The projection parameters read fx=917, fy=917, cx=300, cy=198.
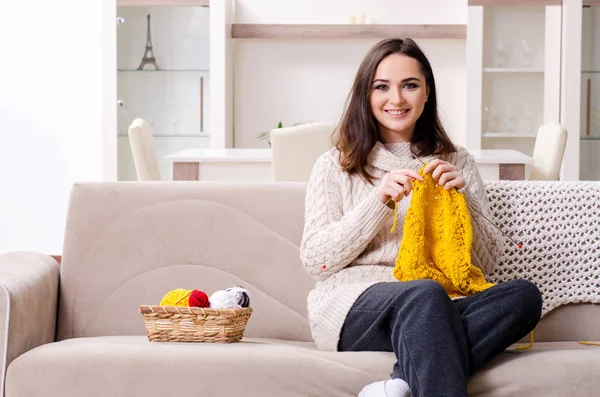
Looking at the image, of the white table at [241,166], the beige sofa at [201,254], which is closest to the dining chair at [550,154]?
the white table at [241,166]

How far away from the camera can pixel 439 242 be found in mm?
2080

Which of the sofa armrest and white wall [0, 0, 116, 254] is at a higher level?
white wall [0, 0, 116, 254]

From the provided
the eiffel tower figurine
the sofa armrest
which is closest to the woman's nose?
the sofa armrest

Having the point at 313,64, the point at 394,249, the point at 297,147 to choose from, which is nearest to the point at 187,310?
the point at 394,249

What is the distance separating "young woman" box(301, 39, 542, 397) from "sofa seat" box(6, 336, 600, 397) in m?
0.06

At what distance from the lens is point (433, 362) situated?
164cm

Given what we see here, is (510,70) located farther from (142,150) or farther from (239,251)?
(239,251)

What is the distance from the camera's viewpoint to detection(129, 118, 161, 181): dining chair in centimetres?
404

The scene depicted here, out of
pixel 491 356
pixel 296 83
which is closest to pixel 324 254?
pixel 491 356

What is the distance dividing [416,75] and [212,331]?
78 centimetres

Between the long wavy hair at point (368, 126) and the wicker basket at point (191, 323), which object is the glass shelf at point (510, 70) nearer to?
the long wavy hair at point (368, 126)

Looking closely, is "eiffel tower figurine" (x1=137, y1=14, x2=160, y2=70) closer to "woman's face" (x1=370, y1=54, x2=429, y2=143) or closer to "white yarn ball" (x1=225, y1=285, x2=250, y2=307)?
"woman's face" (x1=370, y1=54, x2=429, y2=143)

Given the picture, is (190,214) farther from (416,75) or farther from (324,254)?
(416,75)

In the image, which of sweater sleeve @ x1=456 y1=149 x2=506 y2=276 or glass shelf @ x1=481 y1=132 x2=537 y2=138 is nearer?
sweater sleeve @ x1=456 y1=149 x2=506 y2=276
